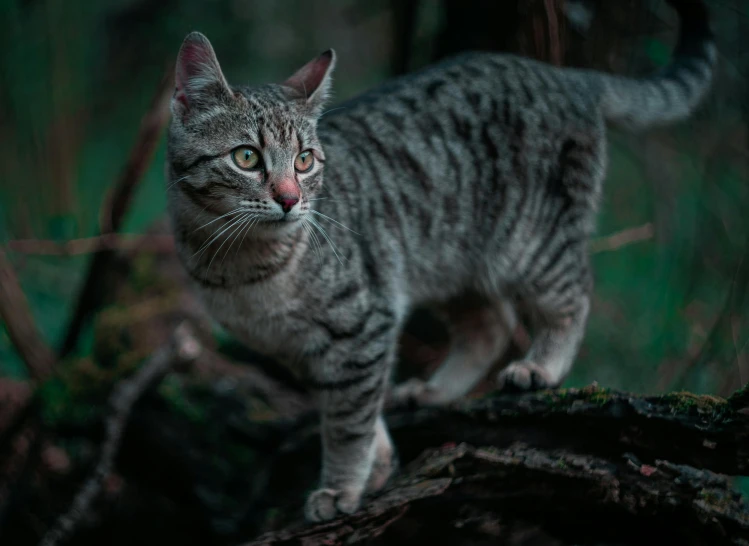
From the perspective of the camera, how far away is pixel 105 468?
3.50 metres

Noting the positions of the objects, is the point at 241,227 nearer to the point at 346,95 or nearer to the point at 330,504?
the point at 330,504

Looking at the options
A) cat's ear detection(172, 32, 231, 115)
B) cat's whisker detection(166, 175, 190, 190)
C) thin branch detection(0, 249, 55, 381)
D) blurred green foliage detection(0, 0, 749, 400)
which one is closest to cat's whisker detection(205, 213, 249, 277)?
cat's whisker detection(166, 175, 190, 190)

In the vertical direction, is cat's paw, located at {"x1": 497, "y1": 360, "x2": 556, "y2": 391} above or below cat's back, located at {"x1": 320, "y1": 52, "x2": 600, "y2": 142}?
below

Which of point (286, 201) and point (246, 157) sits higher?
point (246, 157)

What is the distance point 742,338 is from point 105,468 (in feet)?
9.89

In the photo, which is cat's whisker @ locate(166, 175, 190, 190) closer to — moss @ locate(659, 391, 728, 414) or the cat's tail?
moss @ locate(659, 391, 728, 414)

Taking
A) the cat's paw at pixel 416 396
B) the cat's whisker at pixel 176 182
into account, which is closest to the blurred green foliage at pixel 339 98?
the cat's paw at pixel 416 396

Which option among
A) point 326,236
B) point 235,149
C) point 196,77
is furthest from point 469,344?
point 196,77

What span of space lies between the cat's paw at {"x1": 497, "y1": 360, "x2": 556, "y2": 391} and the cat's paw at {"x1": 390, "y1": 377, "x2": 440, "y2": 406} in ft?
1.42

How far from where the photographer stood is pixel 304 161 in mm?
2318

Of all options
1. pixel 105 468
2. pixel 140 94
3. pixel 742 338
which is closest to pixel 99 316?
pixel 105 468

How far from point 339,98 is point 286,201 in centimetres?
324

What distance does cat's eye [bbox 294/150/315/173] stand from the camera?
2.28 meters

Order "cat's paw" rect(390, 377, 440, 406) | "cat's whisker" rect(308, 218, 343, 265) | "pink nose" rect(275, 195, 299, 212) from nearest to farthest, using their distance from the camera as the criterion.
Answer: "pink nose" rect(275, 195, 299, 212)
"cat's whisker" rect(308, 218, 343, 265)
"cat's paw" rect(390, 377, 440, 406)
